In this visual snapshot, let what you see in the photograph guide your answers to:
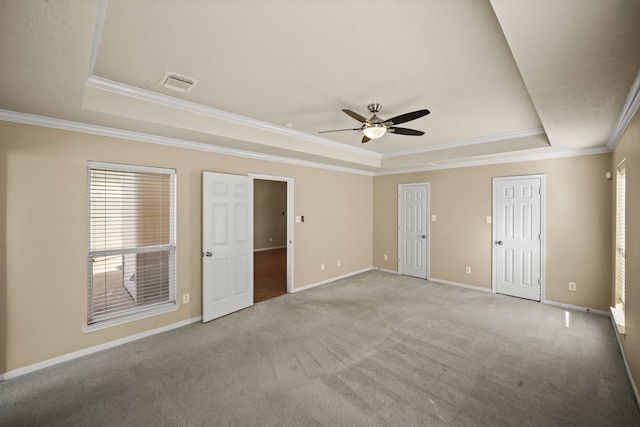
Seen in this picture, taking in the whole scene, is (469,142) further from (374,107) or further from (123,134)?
(123,134)

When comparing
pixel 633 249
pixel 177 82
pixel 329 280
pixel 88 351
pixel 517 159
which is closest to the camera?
pixel 633 249

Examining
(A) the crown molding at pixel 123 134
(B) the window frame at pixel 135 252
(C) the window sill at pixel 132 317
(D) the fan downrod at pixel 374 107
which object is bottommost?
(C) the window sill at pixel 132 317

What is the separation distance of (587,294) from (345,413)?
4278 mm

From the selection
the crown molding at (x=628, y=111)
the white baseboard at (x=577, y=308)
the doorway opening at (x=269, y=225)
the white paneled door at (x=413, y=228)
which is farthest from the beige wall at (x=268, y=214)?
the crown molding at (x=628, y=111)

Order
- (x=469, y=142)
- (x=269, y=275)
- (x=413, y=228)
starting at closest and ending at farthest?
(x=469, y=142), (x=413, y=228), (x=269, y=275)

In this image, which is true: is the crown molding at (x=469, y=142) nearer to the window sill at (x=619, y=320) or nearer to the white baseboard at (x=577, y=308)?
the window sill at (x=619, y=320)

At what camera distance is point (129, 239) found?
320 cm

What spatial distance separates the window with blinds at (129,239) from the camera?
299 cm

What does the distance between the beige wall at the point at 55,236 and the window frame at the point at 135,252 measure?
0.16ft

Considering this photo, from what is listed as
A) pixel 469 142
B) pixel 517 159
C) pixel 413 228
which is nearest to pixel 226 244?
pixel 413 228

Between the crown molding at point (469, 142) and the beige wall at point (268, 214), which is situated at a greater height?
the crown molding at point (469, 142)

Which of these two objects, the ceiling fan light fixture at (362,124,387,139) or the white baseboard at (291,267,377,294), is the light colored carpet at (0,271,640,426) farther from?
the ceiling fan light fixture at (362,124,387,139)

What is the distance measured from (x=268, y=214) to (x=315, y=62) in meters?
7.98

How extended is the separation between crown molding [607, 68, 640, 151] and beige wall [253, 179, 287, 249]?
805 cm
